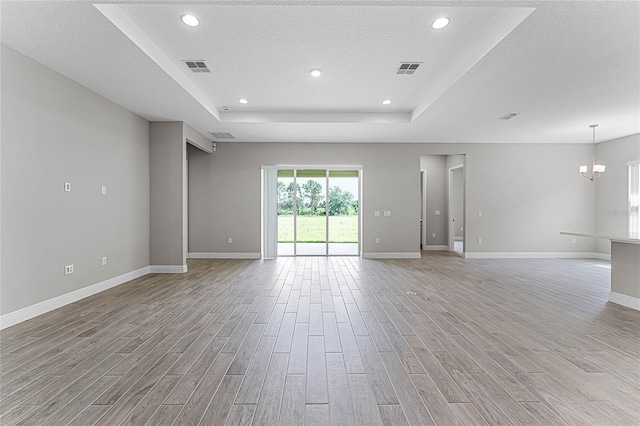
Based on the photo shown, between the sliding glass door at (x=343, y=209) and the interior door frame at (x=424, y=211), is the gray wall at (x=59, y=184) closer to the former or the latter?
the sliding glass door at (x=343, y=209)

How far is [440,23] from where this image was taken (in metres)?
3.06

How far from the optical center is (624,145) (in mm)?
7254

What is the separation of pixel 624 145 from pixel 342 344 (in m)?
8.52

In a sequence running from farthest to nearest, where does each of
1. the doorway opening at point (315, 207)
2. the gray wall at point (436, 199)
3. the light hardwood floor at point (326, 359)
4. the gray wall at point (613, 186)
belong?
the gray wall at point (436, 199) < the doorway opening at point (315, 207) < the gray wall at point (613, 186) < the light hardwood floor at point (326, 359)

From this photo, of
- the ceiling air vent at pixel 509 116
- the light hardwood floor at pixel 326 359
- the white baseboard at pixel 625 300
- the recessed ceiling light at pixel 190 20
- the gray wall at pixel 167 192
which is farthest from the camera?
the gray wall at pixel 167 192

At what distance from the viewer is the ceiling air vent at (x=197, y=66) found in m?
3.98

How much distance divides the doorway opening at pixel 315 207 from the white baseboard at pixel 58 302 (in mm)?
3686

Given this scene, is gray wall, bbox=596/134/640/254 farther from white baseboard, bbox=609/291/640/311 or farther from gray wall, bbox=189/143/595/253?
white baseboard, bbox=609/291/640/311

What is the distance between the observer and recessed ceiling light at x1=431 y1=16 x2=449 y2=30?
2996mm

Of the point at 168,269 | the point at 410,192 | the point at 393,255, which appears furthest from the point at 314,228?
the point at 168,269

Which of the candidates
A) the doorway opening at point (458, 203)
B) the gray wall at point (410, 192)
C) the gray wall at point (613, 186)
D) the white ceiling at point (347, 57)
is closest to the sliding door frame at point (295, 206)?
the gray wall at point (410, 192)

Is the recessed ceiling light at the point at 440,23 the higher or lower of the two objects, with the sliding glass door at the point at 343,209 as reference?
higher

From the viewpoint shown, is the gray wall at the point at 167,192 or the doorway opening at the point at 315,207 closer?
the gray wall at the point at 167,192

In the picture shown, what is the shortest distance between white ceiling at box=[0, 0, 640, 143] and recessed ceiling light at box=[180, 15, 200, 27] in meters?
0.07
